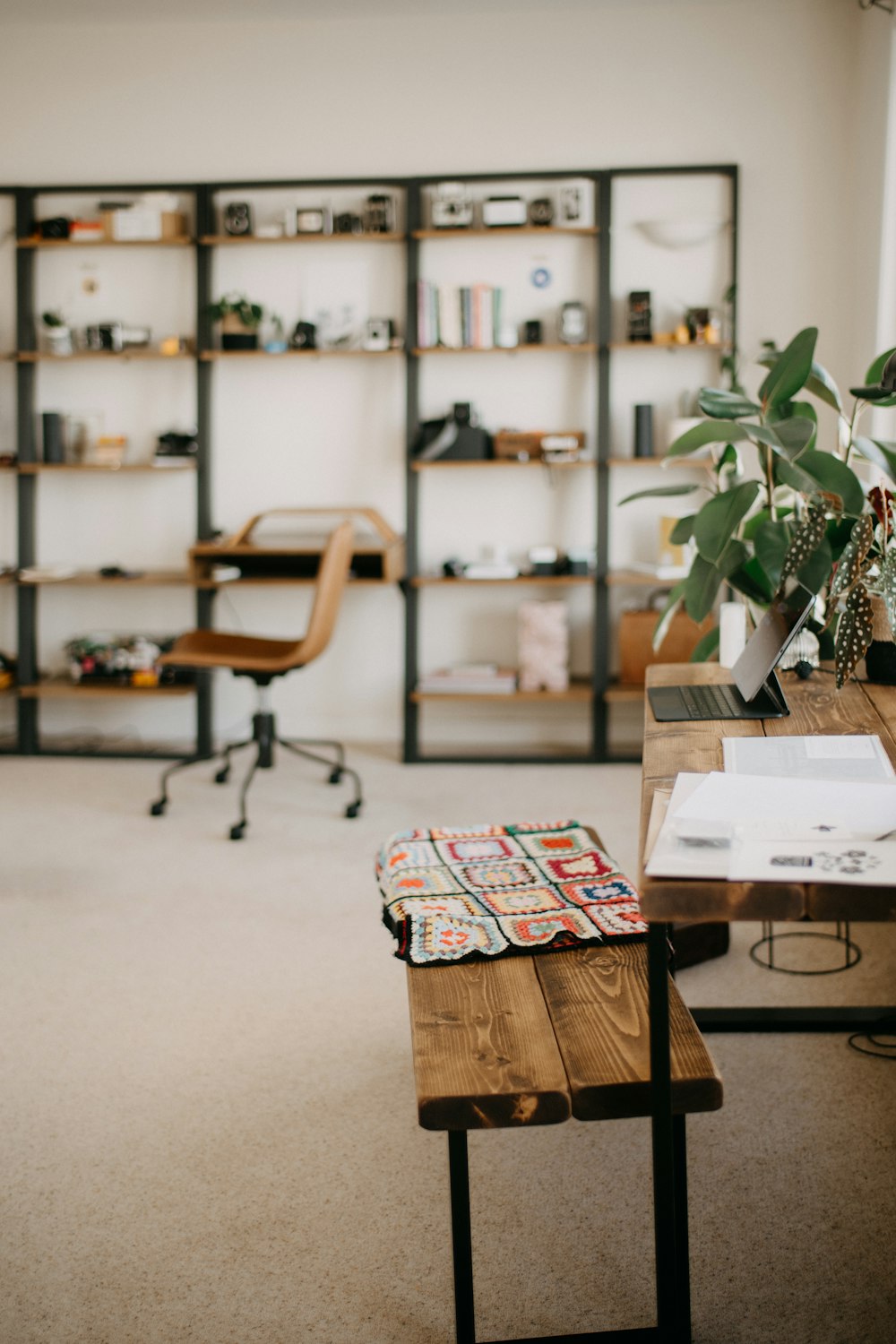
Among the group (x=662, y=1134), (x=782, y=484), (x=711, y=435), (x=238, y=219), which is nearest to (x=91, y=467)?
(x=238, y=219)

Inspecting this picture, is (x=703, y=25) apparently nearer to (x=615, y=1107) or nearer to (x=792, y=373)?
(x=792, y=373)

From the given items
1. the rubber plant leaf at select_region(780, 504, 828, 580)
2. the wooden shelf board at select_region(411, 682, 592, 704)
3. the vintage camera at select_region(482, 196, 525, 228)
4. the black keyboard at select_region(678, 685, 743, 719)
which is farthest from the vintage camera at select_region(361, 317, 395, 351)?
the rubber plant leaf at select_region(780, 504, 828, 580)

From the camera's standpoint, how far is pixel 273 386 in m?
5.31

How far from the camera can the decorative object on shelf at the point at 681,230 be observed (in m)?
4.92

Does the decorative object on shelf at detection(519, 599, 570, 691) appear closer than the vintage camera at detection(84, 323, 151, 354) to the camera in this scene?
Yes

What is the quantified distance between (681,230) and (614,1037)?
404cm

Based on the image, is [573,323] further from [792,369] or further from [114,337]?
[792,369]

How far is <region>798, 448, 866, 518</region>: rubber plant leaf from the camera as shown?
271cm

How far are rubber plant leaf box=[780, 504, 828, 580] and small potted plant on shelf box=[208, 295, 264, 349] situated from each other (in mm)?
3289

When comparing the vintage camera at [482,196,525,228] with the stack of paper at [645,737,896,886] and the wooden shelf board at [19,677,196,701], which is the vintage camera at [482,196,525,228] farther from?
the stack of paper at [645,737,896,886]

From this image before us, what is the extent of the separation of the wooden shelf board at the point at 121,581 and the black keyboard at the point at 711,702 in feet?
9.33

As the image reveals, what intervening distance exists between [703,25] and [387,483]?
217 centimetres

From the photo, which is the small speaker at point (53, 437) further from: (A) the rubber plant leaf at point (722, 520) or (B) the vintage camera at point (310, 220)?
(A) the rubber plant leaf at point (722, 520)

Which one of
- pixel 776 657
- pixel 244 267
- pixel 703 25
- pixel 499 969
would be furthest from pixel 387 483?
pixel 499 969
